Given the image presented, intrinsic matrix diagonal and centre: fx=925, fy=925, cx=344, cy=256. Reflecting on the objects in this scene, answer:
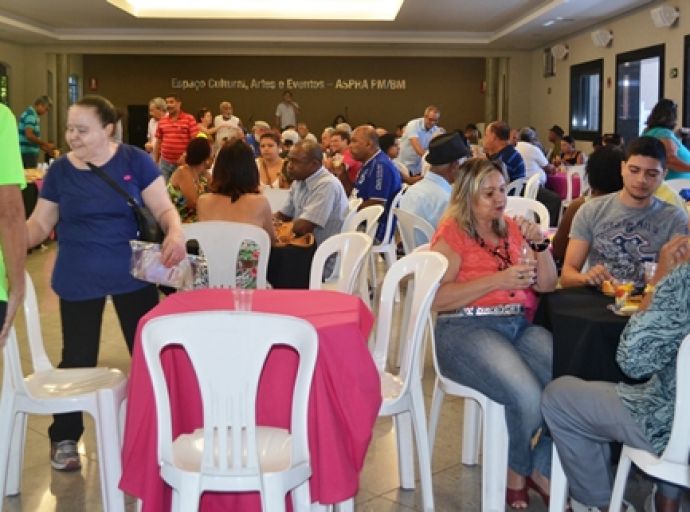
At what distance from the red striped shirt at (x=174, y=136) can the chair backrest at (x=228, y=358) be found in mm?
8686

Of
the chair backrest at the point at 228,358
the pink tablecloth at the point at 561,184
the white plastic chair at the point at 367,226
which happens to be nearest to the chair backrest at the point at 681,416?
the chair backrest at the point at 228,358

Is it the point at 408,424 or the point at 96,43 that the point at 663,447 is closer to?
the point at 408,424

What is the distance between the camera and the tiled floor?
347 cm

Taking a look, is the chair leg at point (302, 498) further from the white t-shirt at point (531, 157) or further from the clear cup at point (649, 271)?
the white t-shirt at point (531, 157)

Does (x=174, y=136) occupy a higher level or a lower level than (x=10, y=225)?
higher

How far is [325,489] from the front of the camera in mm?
2668

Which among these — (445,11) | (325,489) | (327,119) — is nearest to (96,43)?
(327,119)

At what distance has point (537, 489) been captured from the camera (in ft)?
11.3

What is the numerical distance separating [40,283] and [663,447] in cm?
653

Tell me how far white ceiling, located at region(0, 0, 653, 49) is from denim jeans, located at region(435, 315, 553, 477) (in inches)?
401

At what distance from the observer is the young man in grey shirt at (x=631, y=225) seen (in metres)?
3.77

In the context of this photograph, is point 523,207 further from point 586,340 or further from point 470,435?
point 586,340

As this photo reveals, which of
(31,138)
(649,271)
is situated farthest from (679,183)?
(31,138)

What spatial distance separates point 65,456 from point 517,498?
1830 mm
